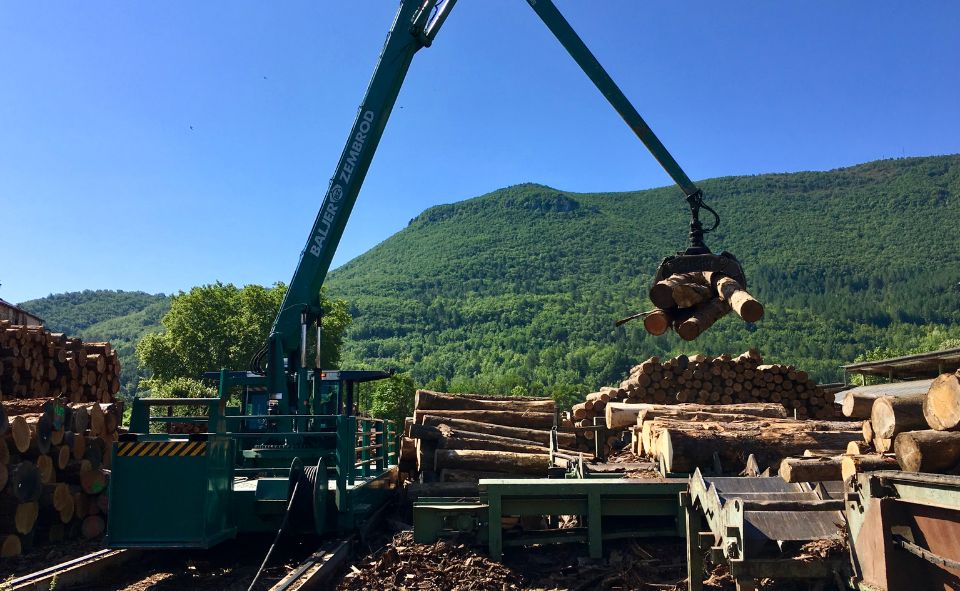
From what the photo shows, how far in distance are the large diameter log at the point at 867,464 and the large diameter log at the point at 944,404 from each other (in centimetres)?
48

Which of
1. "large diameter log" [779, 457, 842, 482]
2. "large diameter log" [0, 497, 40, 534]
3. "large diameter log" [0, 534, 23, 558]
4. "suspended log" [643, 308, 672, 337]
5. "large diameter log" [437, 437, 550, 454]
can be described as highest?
"suspended log" [643, 308, 672, 337]

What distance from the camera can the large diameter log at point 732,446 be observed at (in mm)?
8102

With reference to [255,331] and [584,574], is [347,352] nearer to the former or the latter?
[255,331]

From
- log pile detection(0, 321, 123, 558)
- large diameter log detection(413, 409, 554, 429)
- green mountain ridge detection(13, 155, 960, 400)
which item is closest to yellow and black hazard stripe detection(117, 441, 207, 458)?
log pile detection(0, 321, 123, 558)

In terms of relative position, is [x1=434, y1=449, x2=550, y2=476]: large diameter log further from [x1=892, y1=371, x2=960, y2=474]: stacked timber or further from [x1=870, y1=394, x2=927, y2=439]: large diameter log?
[x1=892, y1=371, x2=960, y2=474]: stacked timber

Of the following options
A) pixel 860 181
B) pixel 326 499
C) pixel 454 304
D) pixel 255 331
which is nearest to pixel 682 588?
pixel 326 499

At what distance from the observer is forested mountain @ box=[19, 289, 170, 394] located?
135 m

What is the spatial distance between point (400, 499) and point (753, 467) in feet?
21.6

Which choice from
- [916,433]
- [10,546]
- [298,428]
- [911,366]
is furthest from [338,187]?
[911,366]

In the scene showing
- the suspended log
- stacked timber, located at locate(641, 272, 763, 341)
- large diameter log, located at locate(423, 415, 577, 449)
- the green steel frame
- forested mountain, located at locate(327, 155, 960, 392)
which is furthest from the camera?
forested mountain, located at locate(327, 155, 960, 392)

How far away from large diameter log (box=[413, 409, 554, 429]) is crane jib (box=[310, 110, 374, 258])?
14.5 ft

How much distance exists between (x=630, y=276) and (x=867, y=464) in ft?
431

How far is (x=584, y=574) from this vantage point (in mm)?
7285

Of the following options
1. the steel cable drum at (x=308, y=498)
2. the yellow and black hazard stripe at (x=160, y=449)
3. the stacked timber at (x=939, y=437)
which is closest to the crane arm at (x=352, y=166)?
the steel cable drum at (x=308, y=498)
